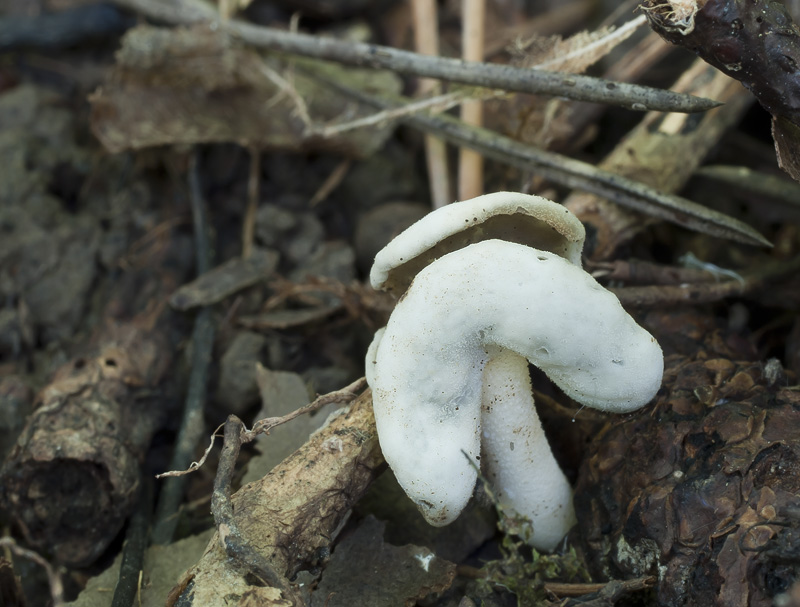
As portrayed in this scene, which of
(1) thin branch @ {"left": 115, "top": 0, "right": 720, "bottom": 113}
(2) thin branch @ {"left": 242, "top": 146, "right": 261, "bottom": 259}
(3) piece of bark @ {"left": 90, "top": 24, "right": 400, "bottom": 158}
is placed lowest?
(2) thin branch @ {"left": 242, "top": 146, "right": 261, "bottom": 259}

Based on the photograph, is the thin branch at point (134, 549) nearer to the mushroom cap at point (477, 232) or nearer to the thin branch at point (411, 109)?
the mushroom cap at point (477, 232)

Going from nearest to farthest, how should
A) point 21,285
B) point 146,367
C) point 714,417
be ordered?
point 714,417
point 146,367
point 21,285

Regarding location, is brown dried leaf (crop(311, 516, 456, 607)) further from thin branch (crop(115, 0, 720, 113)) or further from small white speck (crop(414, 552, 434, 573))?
thin branch (crop(115, 0, 720, 113))

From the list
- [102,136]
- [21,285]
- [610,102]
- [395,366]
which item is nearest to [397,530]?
[395,366]

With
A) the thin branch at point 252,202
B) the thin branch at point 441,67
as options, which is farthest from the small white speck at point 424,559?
the thin branch at point 252,202

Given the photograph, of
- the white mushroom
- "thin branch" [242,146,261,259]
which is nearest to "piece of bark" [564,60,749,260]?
the white mushroom

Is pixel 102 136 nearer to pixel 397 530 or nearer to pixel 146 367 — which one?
pixel 146 367
